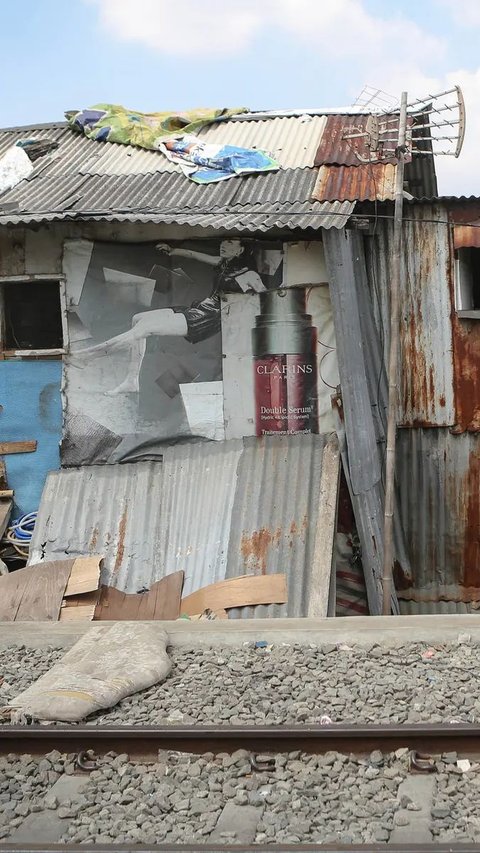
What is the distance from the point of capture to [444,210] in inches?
349

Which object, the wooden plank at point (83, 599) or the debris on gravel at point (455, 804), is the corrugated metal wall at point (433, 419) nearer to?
the wooden plank at point (83, 599)

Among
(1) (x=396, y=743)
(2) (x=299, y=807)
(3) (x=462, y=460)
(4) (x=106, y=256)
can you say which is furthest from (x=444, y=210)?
(2) (x=299, y=807)

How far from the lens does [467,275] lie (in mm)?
9266

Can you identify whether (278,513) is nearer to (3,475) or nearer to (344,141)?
(3,475)

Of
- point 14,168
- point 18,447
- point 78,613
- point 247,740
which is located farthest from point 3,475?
point 247,740

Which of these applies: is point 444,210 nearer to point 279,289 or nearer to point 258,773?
point 279,289

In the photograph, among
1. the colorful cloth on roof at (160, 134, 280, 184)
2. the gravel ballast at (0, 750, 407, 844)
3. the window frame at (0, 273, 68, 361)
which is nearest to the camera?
the gravel ballast at (0, 750, 407, 844)

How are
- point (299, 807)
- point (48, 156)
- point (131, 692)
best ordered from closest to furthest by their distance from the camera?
point (299, 807) < point (131, 692) < point (48, 156)

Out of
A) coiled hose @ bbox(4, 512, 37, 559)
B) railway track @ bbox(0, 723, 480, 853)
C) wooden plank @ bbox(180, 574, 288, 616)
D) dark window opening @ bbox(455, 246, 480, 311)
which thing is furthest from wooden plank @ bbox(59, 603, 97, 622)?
dark window opening @ bbox(455, 246, 480, 311)

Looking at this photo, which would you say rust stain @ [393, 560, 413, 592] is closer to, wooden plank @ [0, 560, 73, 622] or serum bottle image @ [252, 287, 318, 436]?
serum bottle image @ [252, 287, 318, 436]

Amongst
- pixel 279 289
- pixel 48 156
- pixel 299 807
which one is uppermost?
pixel 48 156

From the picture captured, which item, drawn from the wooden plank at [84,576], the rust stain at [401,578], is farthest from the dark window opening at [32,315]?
the rust stain at [401,578]

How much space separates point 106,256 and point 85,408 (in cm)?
154

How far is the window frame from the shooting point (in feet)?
30.0
